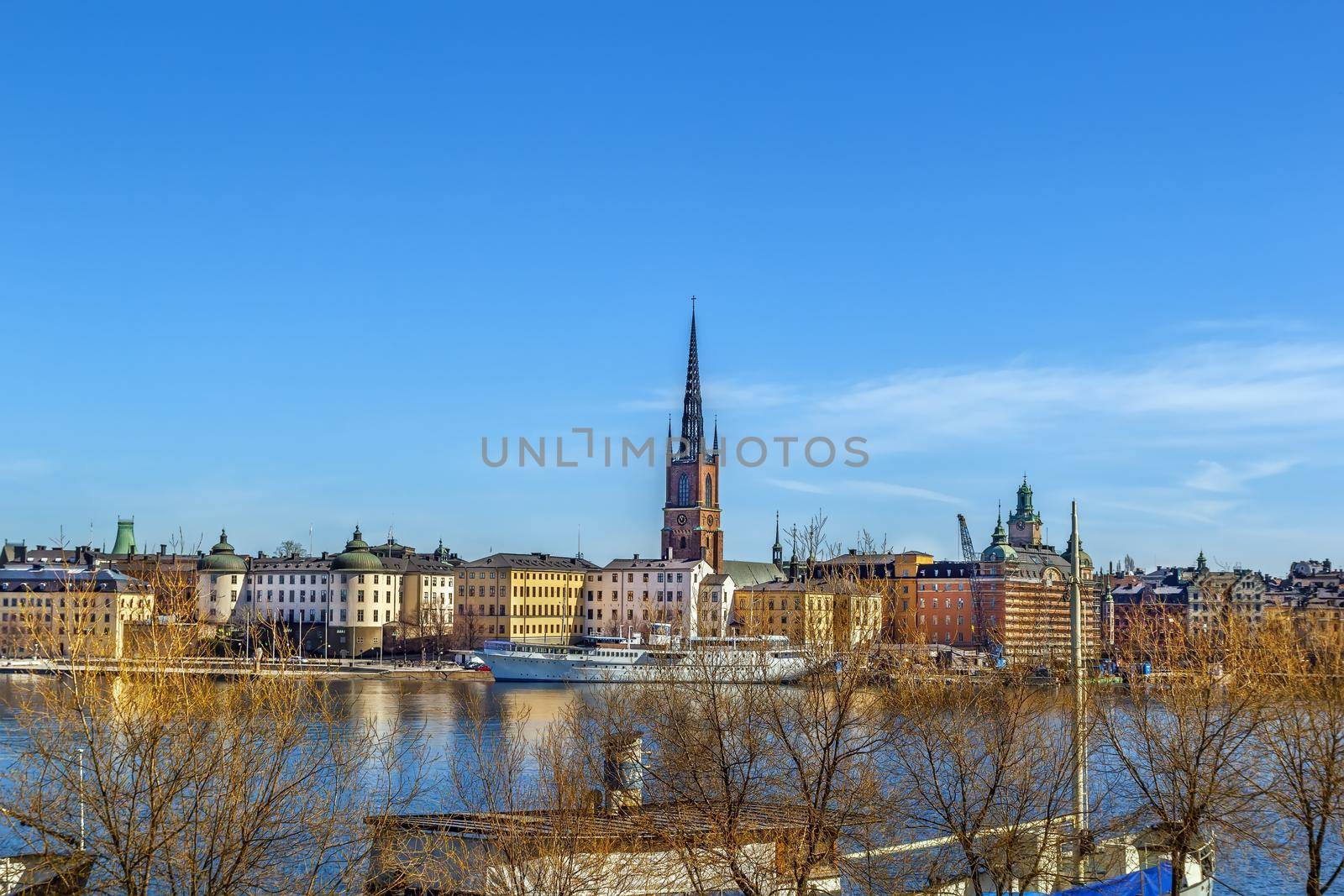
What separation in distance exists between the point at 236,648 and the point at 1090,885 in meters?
117

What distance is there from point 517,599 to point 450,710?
6307cm

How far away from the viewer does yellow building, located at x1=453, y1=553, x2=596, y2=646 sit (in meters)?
139

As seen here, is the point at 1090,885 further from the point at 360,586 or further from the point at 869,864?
the point at 360,586

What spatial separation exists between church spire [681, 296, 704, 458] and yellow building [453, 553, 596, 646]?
83.1 feet

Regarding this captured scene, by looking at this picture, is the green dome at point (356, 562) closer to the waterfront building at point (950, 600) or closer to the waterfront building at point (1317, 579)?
the waterfront building at point (950, 600)

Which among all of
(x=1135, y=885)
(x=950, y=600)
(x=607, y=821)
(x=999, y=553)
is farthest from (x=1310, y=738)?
(x=999, y=553)

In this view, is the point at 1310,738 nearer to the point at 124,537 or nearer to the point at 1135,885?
the point at 1135,885

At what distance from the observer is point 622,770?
24281 mm

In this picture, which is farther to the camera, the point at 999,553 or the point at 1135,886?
the point at 999,553

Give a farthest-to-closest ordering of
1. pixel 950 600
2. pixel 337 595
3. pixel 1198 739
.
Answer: pixel 950 600
pixel 337 595
pixel 1198 739

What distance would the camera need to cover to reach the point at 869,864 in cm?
2050

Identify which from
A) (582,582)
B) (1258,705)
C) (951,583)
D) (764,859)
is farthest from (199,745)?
(951,583)

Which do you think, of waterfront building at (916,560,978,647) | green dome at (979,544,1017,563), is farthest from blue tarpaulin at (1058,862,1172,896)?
green dome at (979,544,1017,563)

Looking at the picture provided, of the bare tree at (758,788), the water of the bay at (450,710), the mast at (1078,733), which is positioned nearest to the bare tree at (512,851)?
the bare tree at (758,788)
